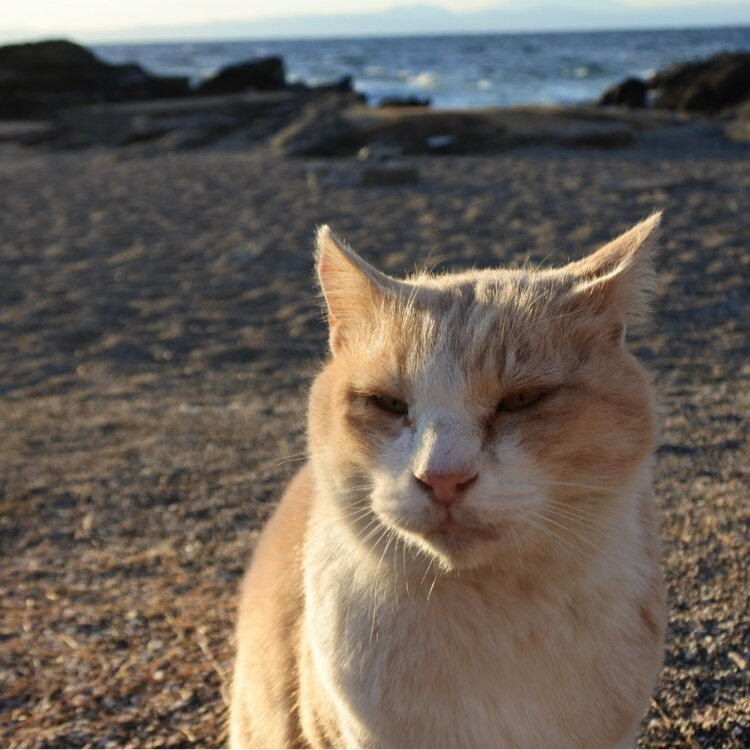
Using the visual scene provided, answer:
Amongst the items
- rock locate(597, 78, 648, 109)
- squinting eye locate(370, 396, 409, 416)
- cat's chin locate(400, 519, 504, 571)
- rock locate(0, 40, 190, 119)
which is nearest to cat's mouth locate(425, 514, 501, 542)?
cat's chin locate(400, 519, 504, 571)

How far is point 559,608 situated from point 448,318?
63cm

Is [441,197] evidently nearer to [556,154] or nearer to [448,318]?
[556,154]

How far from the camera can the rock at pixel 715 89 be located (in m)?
22.0

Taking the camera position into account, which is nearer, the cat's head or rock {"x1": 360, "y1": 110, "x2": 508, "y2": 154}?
the cat's head

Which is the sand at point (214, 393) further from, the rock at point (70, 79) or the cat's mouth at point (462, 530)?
the rock at point (70, 79)

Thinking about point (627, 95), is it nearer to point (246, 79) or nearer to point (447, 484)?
point (246, 79)

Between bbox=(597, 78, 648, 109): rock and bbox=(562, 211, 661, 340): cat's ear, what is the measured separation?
87.1 feet

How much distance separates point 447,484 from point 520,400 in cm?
25

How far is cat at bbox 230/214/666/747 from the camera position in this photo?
5.25 ft

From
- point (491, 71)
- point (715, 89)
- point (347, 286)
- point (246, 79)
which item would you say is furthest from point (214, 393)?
point (491, 71)

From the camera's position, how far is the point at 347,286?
2010 mm

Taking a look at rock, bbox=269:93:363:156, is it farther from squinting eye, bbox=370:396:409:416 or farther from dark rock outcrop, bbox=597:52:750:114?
squinting eye, bbox=370:396:409:416

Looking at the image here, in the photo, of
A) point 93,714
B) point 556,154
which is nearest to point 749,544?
point 93,714

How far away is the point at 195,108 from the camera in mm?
21250
